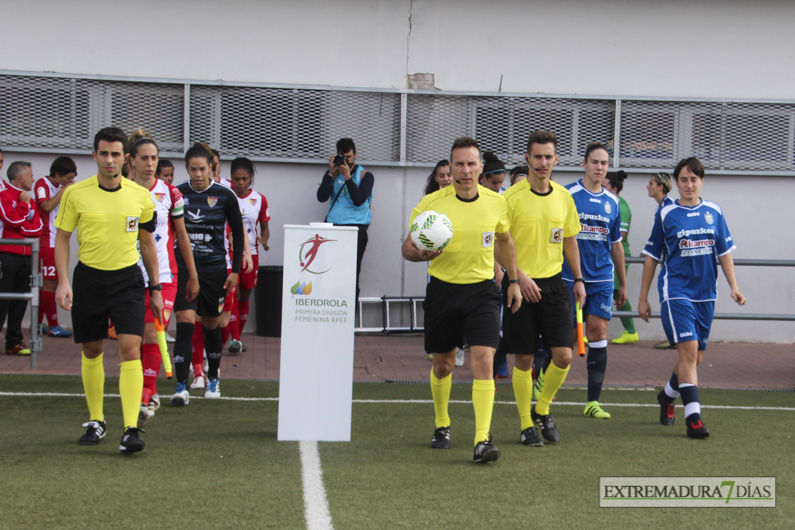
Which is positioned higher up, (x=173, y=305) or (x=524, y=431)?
(x=173, y=305)

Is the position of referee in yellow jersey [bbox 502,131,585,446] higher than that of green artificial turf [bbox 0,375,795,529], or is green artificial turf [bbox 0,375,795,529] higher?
referee in yellow jersey [bbox 502,131,585,446]

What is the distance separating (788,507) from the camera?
17.8 feet

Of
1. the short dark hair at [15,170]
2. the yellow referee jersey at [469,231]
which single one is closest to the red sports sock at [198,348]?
the yellow referee jersey at [469,231]

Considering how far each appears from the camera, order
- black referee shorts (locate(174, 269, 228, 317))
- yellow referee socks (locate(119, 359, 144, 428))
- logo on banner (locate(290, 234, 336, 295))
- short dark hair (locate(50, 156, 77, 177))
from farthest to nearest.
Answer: short dark hair (locate(50, 156, 77, 177)) < black referee shorts (locate(174, 269, 228, 317)) < logo on banner (locate(290, 234, 336, 295)) < yellow referee socks (locate(119, 359, 144, 428))

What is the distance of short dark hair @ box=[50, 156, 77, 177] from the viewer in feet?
38.7

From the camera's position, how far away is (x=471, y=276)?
21.8 ft

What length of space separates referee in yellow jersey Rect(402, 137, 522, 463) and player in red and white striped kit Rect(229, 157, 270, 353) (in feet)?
15.4

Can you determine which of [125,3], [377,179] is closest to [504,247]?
[377,179]

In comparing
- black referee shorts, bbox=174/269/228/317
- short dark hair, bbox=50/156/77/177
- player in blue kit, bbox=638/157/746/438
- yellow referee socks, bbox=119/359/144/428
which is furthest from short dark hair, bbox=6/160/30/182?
player in blue kit, bbox=638/157/746/438

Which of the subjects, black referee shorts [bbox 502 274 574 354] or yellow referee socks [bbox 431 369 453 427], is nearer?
yellow referee socks [bbox 431 369 453 427]

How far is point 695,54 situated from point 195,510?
1082cm

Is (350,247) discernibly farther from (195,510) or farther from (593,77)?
(593,77)

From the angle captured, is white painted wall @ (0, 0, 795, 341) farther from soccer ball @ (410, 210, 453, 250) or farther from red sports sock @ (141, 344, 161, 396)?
soccer ball @ (410, 210, 453, 250)

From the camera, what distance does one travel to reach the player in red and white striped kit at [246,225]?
1119cm
